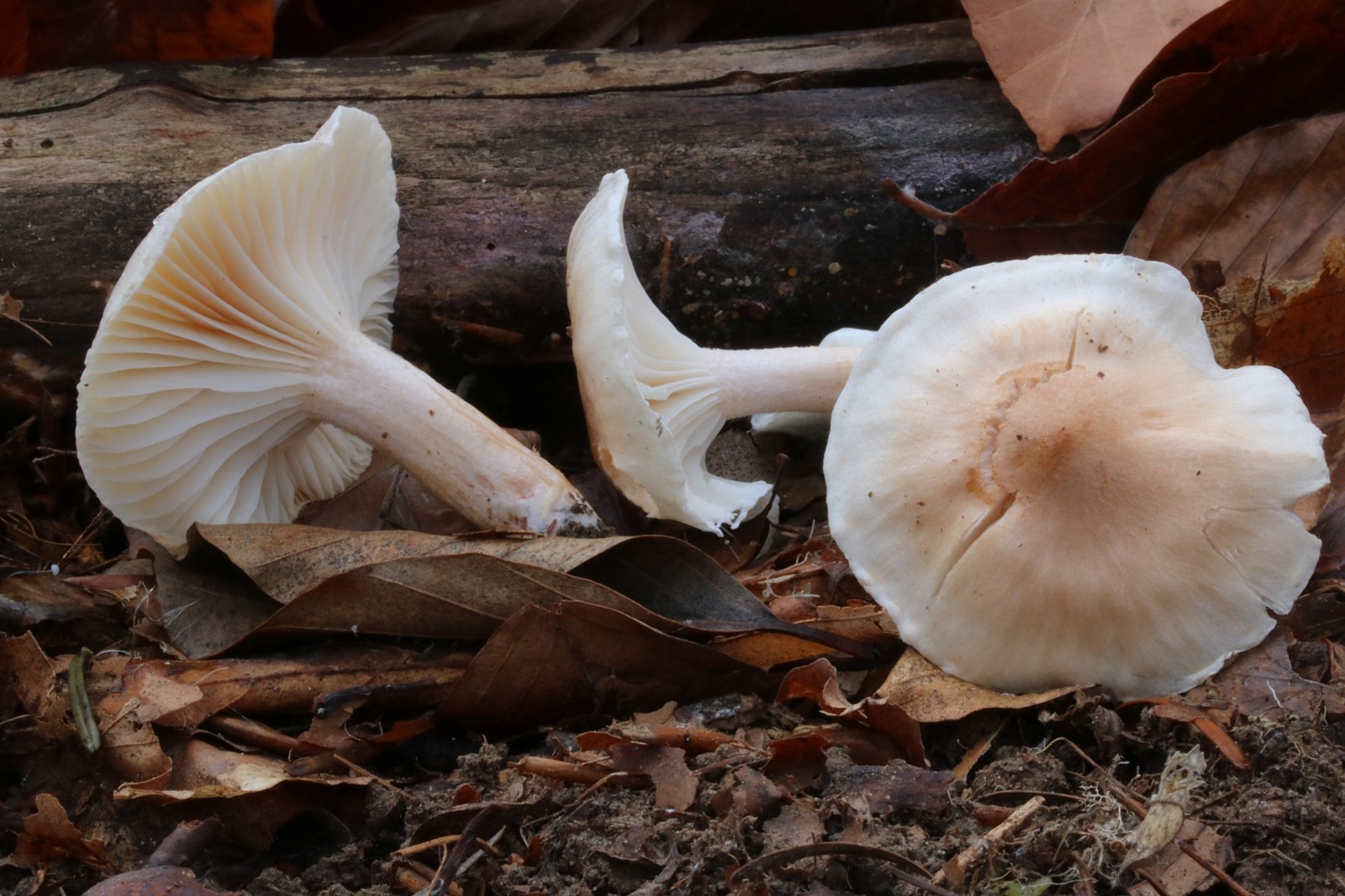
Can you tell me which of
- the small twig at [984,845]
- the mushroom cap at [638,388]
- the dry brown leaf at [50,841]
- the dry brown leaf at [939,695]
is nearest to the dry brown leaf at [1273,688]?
the dry brown leaf at [939,695]

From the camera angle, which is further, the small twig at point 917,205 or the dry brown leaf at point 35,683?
the small twig at point 917,205

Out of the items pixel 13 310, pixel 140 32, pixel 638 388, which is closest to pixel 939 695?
pixel 638 388

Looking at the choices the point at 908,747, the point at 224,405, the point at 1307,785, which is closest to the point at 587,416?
the point at 224,405

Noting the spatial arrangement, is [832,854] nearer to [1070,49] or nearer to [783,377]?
[783,377]

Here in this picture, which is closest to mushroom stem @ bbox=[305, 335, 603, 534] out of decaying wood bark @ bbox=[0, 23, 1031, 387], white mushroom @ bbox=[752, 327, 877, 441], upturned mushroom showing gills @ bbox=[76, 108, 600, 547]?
upturned mushroom showing gills @ bbox=[76, 108, 600, 547]

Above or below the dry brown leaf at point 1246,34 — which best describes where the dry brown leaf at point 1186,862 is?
below

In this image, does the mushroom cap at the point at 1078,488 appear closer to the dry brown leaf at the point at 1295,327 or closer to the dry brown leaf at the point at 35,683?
the dry brown leaf at the point at 1295,327
